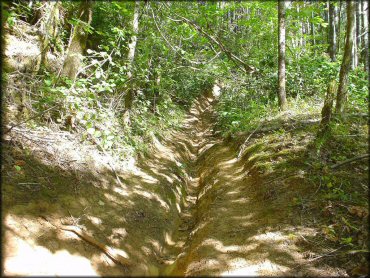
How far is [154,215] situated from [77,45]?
166 inches

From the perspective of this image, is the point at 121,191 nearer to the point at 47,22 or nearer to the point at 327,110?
the point at 47,22

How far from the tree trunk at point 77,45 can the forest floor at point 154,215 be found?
5.26 feet

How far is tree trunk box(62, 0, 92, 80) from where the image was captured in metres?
6.20

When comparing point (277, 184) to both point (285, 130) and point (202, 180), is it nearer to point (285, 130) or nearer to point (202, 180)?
point (285, 130)

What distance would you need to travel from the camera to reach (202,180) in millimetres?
8047

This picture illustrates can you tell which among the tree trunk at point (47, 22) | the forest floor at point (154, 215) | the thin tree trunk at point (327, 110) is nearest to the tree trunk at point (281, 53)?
the forest floor at point (154, 215)

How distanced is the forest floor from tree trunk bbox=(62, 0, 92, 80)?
63.1 inches

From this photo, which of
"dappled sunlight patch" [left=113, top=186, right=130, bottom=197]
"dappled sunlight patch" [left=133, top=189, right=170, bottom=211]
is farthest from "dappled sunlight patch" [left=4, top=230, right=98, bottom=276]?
"dappled sunlight patch" [left=133, top=189, right=170, bottom=211]

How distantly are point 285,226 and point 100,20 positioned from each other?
8229 mm

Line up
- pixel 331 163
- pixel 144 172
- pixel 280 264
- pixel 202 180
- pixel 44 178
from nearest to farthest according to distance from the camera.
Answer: pixel 280 264
pixel 44 178
pixel 331 163
pixel 144 172
pixel 202 180

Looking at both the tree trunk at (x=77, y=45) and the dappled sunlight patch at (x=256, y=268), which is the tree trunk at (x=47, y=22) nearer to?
the tree trunk at (x=77, y=45)

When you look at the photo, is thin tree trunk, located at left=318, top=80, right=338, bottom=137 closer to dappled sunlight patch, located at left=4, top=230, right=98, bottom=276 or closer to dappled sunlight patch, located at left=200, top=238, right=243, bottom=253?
dappled sunlight patch, located at left=200, top=238, right=243, bottom=253

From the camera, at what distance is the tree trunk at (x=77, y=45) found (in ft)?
20.3

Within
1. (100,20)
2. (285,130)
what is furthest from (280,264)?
(100,20)
